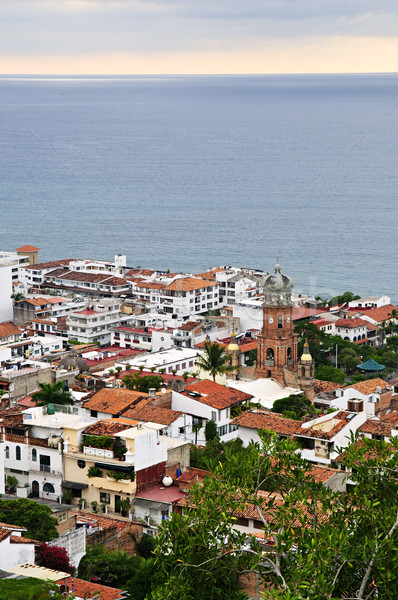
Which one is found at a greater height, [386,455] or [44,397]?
[386,455]

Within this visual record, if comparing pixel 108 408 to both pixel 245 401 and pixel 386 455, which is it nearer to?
pixel 245 401

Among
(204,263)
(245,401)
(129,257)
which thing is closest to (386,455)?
(245,401)

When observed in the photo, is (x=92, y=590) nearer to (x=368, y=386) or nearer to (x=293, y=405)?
(x=293, y=405)

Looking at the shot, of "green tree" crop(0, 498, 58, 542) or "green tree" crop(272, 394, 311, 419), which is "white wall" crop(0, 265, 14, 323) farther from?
"green tree" crop(0, 498, 58, 542)

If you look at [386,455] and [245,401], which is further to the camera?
[245,401]

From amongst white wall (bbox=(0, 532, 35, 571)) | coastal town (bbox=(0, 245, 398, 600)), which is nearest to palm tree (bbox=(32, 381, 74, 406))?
coastal town (bbox=(0, 245, 398, 600))
